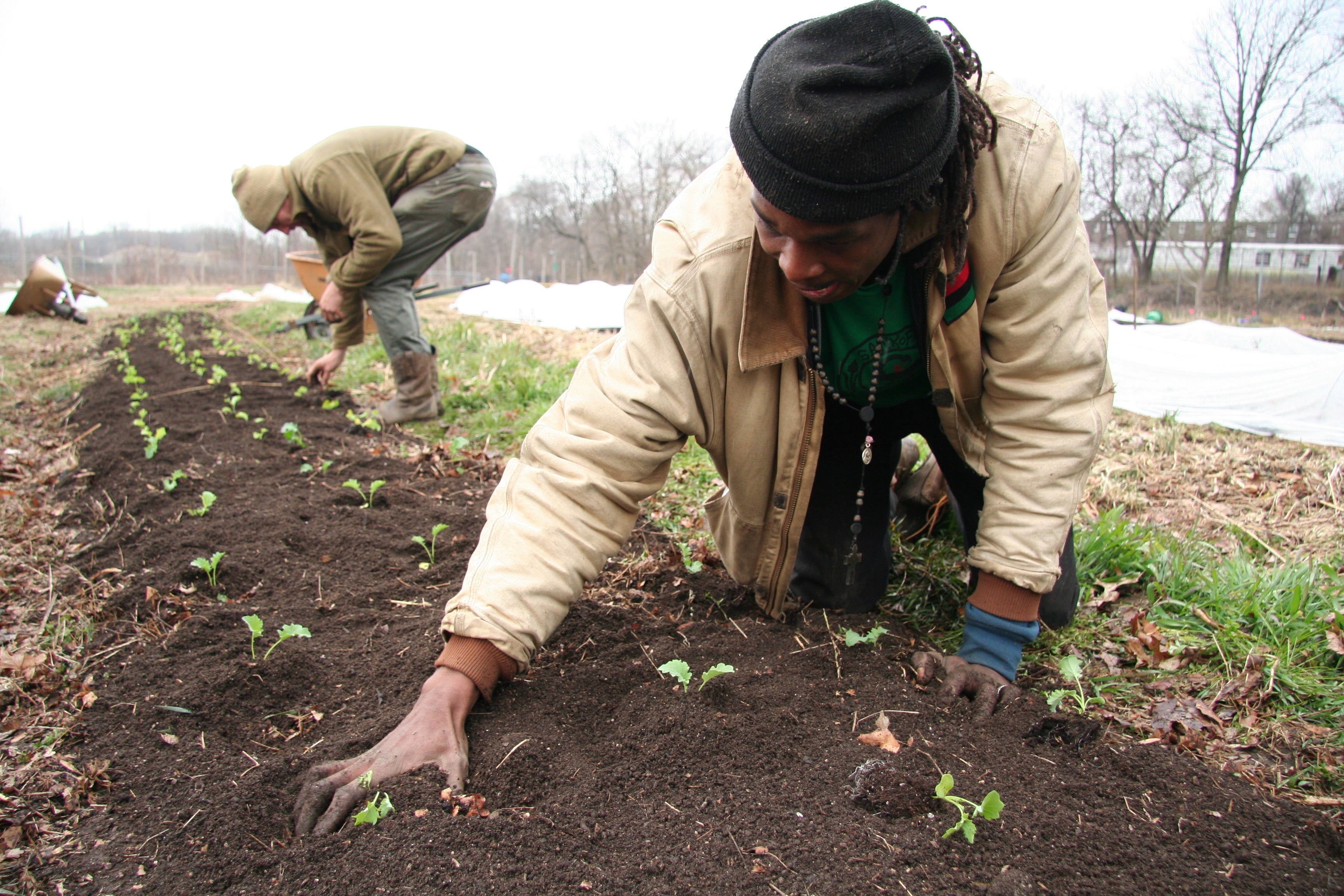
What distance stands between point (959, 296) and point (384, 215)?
142 inches

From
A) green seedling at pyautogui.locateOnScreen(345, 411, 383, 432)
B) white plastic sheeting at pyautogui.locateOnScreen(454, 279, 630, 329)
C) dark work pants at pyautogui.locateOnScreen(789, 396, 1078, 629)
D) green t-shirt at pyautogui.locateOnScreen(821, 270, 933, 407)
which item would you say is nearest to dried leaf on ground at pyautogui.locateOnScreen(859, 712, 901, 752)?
dark work pants at pyautogui.locateOnScreen(789, 396, 1078, 629)

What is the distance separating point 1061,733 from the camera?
172cm

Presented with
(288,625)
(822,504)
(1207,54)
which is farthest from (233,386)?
(1207,54)

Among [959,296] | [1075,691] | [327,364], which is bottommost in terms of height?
[1075,691]

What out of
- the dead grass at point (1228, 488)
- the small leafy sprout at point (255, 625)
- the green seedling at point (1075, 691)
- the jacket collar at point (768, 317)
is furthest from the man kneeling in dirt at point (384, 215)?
the green seedling at point (1075, 691)

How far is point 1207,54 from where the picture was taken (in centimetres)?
2684

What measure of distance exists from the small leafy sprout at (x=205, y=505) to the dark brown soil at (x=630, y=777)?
0.51 metres

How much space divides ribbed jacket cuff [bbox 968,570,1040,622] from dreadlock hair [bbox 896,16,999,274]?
0.73 meters

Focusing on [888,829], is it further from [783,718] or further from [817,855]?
[783,718]

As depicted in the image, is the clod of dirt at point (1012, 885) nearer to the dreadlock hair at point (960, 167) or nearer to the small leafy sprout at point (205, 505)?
the dreadlock hair at point (960, 167)

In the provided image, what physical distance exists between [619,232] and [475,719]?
38.7 m

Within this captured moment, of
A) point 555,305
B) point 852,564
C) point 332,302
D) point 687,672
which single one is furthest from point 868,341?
point 555,305

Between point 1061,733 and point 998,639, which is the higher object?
point 998,639

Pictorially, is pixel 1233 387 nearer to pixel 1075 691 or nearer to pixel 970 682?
pixel 1075 691
